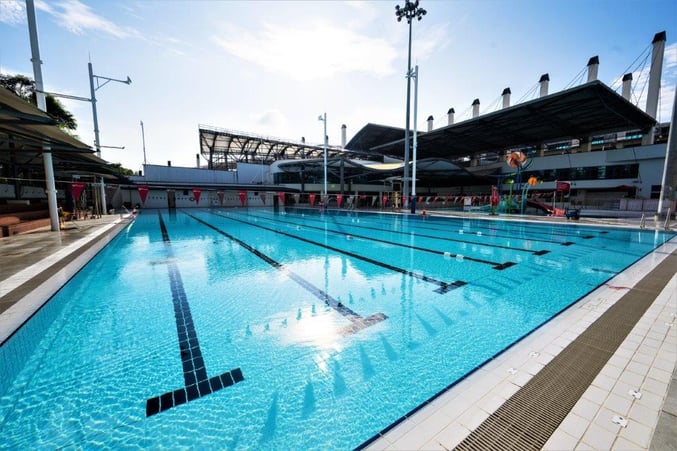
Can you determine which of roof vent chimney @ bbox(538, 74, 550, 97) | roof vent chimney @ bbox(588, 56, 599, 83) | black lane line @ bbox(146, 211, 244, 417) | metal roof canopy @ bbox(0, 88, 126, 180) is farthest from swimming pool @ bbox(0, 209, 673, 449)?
roof vent chimney @ bbox(538, 74, 550, 97)

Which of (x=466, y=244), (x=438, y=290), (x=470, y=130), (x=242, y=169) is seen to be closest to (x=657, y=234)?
(x=466, y=244)

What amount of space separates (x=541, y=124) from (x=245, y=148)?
31904mm

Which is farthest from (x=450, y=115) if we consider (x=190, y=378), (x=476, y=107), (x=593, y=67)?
(x=190, y=378)

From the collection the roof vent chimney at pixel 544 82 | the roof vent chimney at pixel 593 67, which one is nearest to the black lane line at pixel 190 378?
the roof vent chimney at pixel 593 67

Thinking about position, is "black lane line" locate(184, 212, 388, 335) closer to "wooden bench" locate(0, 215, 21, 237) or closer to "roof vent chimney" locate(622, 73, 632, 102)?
"wooden bench" locate(0, 215, 21, 237)

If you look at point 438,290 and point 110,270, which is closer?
point 438,290

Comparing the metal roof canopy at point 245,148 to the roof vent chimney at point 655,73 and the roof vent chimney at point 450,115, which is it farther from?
→ the roof vent chimney at point 655,73

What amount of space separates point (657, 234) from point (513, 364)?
11.8 metres

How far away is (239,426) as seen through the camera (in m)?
1.79

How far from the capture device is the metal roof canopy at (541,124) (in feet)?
58.9

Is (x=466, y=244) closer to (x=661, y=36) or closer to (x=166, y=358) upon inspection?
(x=166, y=358)

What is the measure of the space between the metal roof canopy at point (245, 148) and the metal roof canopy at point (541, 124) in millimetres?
8997

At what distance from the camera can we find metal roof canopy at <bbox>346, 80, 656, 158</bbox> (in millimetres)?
17941

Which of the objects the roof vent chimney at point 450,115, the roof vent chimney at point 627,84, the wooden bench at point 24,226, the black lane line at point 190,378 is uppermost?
the roof vent chimney at point 450,115
